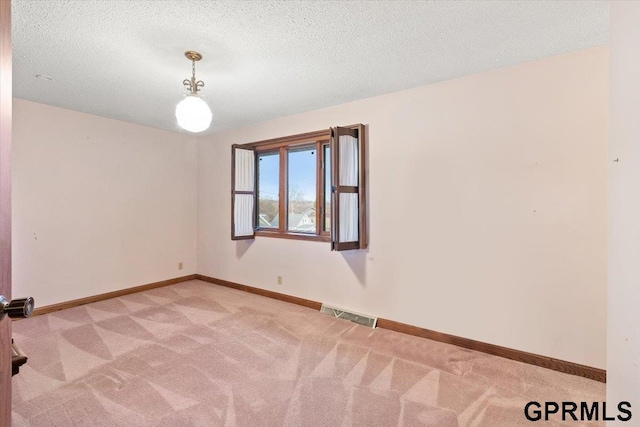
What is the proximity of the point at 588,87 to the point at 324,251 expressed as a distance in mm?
2770

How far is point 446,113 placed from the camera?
2.78 m

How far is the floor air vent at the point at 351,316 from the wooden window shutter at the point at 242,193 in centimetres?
153

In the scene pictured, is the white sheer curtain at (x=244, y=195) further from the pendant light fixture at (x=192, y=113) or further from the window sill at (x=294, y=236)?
the pendant light fixture at (x=192, y=113)

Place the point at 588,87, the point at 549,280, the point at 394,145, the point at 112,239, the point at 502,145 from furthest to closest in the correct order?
the point at 112,239
the point at 394,145
the point at 502,145
the point at 549,280
the point at 588,87

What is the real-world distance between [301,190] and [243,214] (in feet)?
3.00

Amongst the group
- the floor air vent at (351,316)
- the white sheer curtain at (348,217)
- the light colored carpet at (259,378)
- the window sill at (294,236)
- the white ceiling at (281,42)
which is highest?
the white ceiling at (281,42)

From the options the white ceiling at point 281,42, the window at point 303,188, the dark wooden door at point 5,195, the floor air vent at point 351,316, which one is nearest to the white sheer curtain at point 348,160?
the window at point 303,188

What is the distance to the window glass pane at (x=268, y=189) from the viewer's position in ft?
13.9

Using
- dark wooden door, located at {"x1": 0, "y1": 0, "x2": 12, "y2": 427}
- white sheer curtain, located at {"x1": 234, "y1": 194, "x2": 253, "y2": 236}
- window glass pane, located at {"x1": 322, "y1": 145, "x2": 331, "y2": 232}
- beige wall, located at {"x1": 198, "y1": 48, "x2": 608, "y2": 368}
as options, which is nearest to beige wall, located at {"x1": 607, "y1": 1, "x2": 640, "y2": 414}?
beige wall, located at {"x1": 198, "y1": 48, "x2": 608, "y2": 368}

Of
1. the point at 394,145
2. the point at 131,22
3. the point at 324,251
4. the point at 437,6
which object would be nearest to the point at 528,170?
the point at 394,145

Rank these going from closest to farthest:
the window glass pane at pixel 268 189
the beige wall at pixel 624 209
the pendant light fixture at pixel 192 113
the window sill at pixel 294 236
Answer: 1. the beige wall at pixel 624 209
2. the pendant light fixture at pixel 192 113
3. the window sill at pixel 294 236
4. the window glass pane at pixel 268 189

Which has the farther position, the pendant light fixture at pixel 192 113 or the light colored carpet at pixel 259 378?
the pendant light fixture at pixel 192 113

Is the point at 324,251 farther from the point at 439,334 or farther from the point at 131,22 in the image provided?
the point at 131,22

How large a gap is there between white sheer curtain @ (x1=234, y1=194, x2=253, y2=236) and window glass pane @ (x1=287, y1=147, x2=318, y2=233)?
1.96 ft
